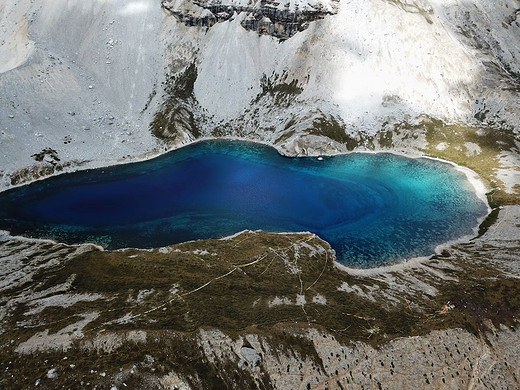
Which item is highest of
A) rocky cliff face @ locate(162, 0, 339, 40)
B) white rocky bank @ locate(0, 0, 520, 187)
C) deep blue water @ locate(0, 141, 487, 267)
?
rocky cliff face @ locate(162, 0, 339, 40)

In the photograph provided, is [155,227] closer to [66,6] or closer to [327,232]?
[327,232]

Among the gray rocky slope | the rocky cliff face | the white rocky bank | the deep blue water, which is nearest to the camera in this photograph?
the gray rocky slope

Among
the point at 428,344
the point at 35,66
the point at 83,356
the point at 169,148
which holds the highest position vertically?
the point at 35,66

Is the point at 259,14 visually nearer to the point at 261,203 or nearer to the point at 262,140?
the point at 262,140

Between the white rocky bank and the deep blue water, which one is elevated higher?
the white rocky bank

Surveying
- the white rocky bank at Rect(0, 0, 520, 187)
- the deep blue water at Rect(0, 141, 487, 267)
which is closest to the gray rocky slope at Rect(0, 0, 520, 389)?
the white rocky bank at Rect(0, 0, 520, 187)

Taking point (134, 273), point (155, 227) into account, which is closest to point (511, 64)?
point (155, 227)

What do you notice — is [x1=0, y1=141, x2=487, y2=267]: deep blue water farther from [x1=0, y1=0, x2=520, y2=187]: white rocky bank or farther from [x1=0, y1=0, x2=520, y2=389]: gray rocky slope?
[x1=0, y1=0, x2=520, y2=187]: white rocky bank

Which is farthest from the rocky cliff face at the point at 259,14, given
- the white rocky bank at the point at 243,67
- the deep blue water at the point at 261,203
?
the deep blue water at the point at 261,203

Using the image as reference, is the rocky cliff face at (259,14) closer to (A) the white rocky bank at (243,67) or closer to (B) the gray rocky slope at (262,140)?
(B) the gray rocky slope at (262,140)
